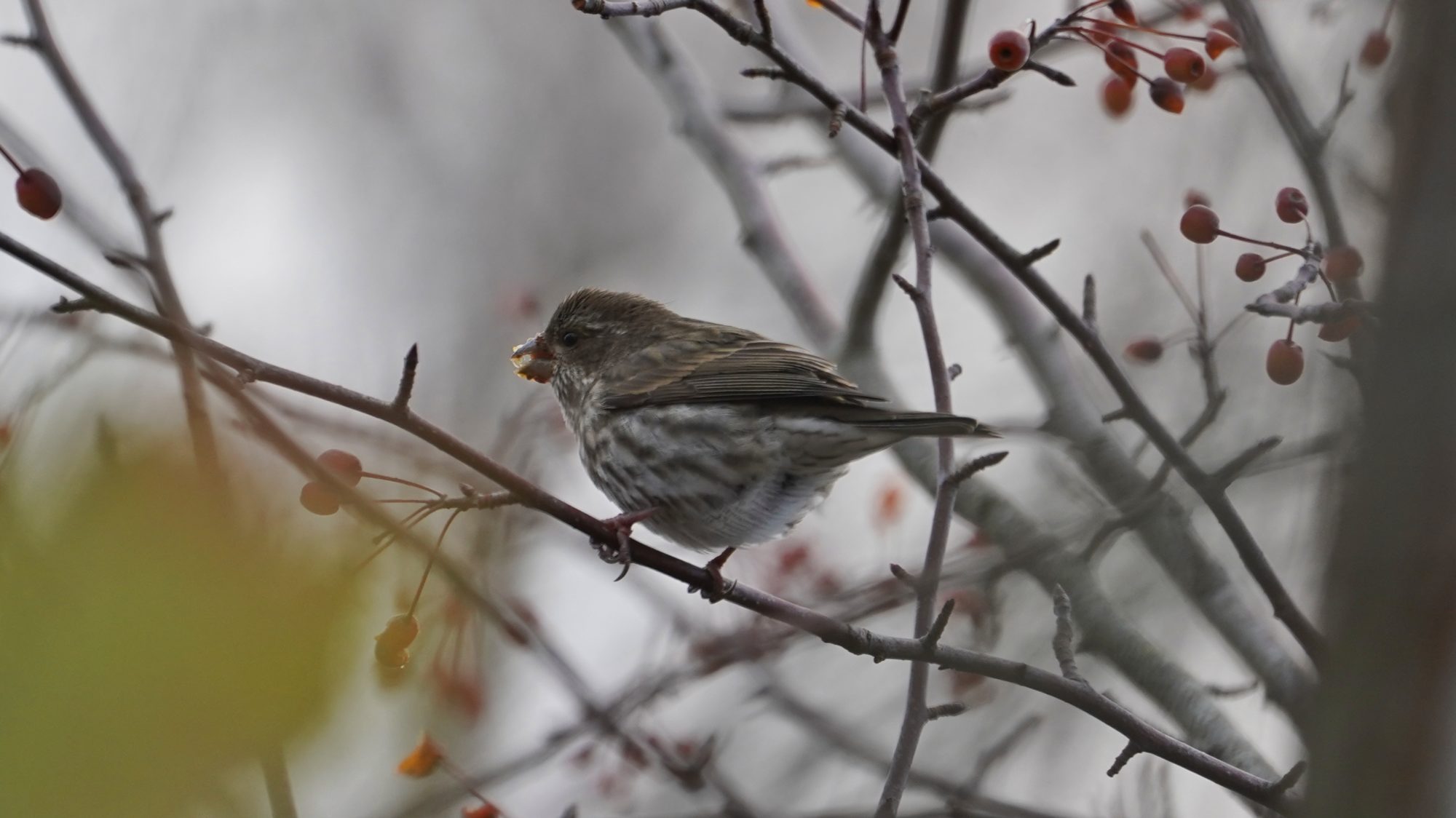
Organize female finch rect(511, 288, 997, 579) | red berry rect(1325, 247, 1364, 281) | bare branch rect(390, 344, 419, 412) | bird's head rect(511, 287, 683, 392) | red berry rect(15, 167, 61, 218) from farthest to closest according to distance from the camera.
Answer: bird's head rect(511, 287, 683, 392)
female finch rect(511, 288, 997, 579)
red berry rect(1325, 247, 1364, 281)
red berry rect(15, 167, 61, 218)
bare branch rect(390, 344, 419, 412)

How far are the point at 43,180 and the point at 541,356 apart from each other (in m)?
2.78

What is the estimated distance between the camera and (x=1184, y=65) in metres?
3.89

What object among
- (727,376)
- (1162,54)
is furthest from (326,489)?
(1162,54)

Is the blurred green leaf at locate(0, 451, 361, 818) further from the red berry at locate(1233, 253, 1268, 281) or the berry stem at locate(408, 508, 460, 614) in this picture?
the red berry at locate(1233, 253, 1268, 281)

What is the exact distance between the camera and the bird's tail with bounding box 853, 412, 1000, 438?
11.9ft

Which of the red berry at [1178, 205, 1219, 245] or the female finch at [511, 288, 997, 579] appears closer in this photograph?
the red berry at [1178, 205, 1219, 245]

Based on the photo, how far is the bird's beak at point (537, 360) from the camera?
222 inches

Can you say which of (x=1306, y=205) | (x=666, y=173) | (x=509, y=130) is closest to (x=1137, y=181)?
(x=666, y=173)

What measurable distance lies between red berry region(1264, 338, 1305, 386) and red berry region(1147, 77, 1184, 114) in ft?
2.69

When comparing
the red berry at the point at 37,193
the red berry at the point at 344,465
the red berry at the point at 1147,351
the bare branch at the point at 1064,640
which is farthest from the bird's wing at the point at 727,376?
the red berry at the point at 37,193

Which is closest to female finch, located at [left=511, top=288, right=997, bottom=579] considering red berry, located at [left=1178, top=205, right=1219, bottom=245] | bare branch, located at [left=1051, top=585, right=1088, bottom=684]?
bare branch, located at [left=1051, top=585, right=1088, bottom=684]

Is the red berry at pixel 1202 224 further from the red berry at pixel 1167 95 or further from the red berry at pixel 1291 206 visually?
the red berry at pixel 1167 95

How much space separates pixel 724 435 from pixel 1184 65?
1.83 metres

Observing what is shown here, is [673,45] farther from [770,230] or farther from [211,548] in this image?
[211,548]
